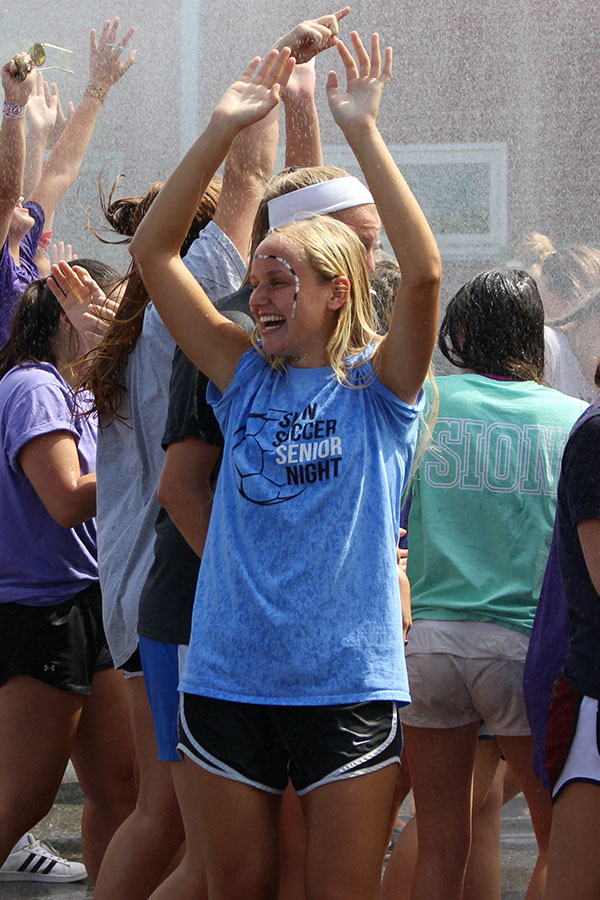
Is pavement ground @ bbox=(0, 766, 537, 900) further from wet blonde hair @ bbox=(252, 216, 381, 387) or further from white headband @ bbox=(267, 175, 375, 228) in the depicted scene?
white headband @ bbox=(267, 175, 375, 228)

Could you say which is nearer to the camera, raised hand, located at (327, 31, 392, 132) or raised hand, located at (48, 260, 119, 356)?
raised hand, located at (327, 31, 392, 132)

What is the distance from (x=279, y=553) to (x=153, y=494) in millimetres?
624

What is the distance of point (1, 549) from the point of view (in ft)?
10.4

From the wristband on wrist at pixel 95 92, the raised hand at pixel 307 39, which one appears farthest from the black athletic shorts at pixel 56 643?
the wristband on wrist at pixel 95 92

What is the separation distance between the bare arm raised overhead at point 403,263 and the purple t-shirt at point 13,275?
185 centimetres

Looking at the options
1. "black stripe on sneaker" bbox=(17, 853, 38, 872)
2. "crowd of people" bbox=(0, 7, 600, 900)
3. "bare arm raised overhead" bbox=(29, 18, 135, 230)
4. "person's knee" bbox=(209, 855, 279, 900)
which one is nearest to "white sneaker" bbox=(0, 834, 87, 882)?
"black stripe on sneaker" bbox=(17, 853, 38, 872)

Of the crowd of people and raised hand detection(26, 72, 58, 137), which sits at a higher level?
raised hand detection(26, 72, 58, 137)

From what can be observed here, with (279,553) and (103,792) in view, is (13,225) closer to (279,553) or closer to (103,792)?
(103,792)

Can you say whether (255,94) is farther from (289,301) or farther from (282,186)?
(289,301)

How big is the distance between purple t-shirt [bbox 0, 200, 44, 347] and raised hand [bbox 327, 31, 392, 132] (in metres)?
1.76

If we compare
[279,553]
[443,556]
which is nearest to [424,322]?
[279,553]

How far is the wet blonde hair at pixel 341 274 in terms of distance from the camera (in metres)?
2.25

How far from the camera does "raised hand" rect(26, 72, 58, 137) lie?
14.6ft

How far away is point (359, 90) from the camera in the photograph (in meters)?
2.27
